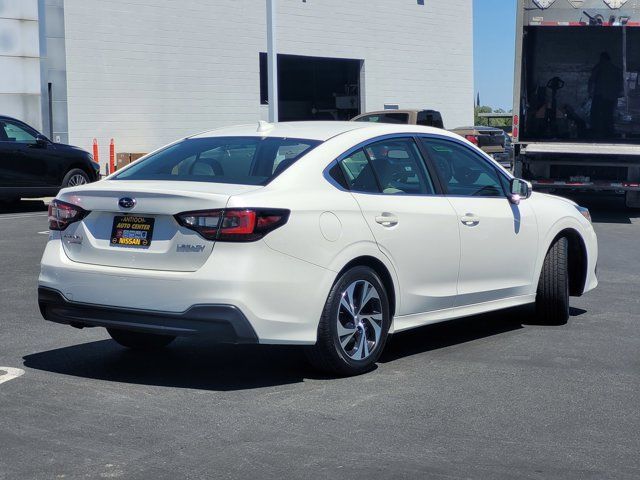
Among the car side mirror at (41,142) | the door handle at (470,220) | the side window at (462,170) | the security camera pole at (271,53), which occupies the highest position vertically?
the security camera pole at (271,53)

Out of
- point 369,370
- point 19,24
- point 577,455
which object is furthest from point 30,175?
point 577,455

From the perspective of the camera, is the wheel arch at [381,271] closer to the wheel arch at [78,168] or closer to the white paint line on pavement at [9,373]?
the white paint line on pavement at [9,373]

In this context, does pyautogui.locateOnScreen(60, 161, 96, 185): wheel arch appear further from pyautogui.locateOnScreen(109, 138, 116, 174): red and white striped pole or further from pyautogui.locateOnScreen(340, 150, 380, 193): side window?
pyautogui.locateOnScreen(340, 150, 380, 193): side window

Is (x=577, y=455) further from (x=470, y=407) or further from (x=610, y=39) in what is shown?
(x=610, y=39)

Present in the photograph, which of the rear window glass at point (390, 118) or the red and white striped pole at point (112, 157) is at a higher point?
the rear window glass at point (390, 118)

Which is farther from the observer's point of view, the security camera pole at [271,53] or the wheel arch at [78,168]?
the security camera pole at [271,53]

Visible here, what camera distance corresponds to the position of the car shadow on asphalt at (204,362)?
6684mm

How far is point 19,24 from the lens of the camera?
2716 centimetres

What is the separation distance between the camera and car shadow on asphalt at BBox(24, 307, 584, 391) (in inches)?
263

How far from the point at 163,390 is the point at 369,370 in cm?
138

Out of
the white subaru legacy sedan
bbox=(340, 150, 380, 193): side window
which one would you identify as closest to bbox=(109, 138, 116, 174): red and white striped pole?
the white subaru legacy sedan

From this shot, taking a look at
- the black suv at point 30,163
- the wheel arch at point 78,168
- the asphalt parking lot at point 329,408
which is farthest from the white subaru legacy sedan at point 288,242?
the wheel arch at point 78,168

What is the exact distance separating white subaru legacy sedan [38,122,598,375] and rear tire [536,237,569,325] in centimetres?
61

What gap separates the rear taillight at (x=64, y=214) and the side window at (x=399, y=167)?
193cm
